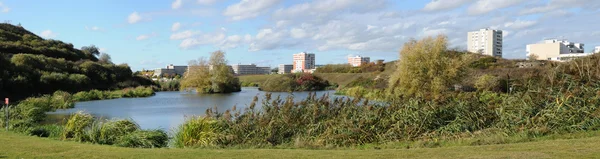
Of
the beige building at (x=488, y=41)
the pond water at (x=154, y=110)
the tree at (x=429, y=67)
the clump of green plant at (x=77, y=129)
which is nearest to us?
the clump of green plant at (x=77, y=129)

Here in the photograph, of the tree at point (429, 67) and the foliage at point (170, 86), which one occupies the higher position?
the tree at point (429, 67)

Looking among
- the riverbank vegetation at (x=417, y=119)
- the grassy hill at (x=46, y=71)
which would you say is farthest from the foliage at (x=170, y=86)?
the riverbank vegetation at (x=417, y=119)

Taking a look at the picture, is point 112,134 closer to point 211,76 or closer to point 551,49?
point 211,76

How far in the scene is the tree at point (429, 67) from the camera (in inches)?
1364

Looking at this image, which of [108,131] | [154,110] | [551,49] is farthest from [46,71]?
[551,49]

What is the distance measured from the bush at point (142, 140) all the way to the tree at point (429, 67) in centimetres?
2341

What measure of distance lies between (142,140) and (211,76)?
5096cm

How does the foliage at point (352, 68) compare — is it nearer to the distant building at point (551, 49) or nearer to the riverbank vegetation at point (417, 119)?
the distant building at point (551, 49)

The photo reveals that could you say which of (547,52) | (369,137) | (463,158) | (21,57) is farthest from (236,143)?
(547,52)

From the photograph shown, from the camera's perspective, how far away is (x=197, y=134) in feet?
43.4

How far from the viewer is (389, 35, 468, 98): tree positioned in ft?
114

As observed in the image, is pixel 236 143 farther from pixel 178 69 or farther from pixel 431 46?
pixel 178 69

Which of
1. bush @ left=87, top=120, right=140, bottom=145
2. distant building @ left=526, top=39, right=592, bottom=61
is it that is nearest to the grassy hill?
bush @ left=87, top=120, right=140, bottom=145

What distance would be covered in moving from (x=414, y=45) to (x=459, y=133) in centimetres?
2436
